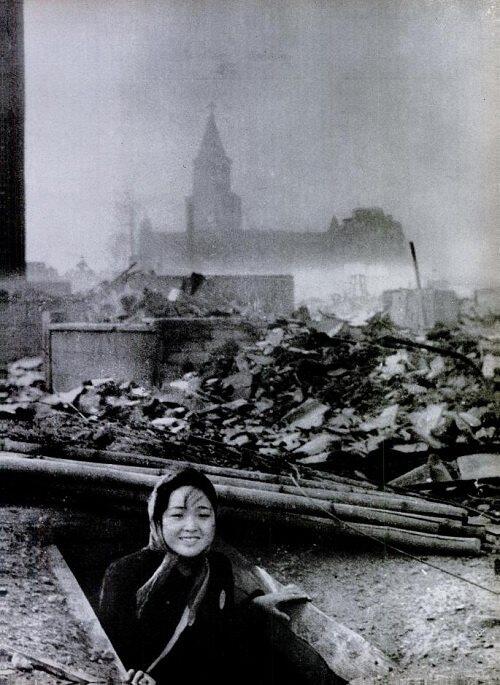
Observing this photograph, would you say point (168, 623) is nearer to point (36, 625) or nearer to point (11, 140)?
point (36, 625)

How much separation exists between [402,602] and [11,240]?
10.3ft

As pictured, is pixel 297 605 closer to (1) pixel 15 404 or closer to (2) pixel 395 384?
(2) pixel 395 384

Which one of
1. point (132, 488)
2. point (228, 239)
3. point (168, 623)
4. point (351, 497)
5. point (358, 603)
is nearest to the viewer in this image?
point (168, 623)

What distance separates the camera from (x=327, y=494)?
9.93ft

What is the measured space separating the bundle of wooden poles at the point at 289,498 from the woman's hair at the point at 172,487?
21 cm

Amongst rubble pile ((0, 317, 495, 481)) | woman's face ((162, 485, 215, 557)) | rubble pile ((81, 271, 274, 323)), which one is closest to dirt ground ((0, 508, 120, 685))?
woman's face ((162, 485, 215, 557))

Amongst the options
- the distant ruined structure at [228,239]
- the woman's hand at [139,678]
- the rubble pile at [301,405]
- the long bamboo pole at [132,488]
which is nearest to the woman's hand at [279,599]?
the long bamboo pole at [132,488]

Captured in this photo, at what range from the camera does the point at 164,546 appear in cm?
263

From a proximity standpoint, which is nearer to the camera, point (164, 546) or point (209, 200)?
point (164, 546)

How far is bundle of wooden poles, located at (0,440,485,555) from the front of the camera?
291 cm

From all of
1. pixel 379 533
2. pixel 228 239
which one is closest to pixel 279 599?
pixel 379 533

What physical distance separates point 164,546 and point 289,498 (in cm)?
73

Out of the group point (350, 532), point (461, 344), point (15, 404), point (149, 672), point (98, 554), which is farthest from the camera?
point (461, 344)

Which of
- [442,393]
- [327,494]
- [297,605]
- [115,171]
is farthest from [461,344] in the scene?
[115,171]
